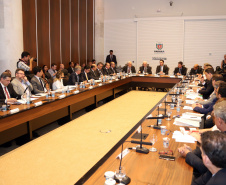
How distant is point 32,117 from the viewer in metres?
4.38

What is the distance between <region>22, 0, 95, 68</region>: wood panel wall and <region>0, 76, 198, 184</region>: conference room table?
Result: 3.37 m

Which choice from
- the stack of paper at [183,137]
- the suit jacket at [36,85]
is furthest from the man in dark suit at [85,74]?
the stack of paper at [183,137]

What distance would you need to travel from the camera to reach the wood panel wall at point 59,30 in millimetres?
8695

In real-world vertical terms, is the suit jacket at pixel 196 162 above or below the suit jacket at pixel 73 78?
below

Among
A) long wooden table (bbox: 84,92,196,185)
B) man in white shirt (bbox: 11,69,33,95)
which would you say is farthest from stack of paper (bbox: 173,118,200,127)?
man in white shirt (bbox: 11,69,33,95)

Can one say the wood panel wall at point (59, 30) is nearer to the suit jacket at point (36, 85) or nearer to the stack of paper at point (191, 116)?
the suit jacket at point (36, 85)

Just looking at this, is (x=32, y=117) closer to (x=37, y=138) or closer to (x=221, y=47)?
(x=37, y=138)

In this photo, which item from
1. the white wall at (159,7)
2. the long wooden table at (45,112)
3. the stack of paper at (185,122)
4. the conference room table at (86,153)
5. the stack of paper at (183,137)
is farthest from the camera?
the white wall at (159,7)

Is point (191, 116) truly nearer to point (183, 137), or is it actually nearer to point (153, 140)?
point (183, 137)

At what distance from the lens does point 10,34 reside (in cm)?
710

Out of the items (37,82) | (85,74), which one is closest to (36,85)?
(37,82)

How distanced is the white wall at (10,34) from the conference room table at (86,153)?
2517mm

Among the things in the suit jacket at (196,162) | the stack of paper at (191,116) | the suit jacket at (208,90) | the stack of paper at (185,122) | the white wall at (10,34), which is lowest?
the suit jacket at (196,162)

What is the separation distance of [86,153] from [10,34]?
4.66 meters
